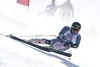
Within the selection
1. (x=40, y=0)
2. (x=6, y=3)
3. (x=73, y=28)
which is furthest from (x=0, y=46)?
(x=40, y=0)

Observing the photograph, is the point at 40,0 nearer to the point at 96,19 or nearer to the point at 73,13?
the point at 73,13

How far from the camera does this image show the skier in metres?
8.93

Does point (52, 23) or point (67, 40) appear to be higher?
point (52, 23)

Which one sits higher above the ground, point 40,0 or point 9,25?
point 40,0

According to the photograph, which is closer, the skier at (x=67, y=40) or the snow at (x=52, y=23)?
the skier at (x=67, y=40)

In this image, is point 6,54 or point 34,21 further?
point 34,21

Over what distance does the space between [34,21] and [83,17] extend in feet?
8.71

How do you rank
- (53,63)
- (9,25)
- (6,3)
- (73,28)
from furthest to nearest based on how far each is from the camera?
(6,3) → (9,25) → (73,28) → (53,63)

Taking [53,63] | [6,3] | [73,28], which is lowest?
[53,63]

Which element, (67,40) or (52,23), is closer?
(67,40)

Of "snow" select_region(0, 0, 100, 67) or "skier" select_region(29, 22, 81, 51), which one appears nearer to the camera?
"skier" select_region(29, 22, 81, 51)

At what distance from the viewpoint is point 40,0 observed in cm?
1539

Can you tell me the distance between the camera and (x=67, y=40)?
9.14 metres

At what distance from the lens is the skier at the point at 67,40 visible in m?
8.93
